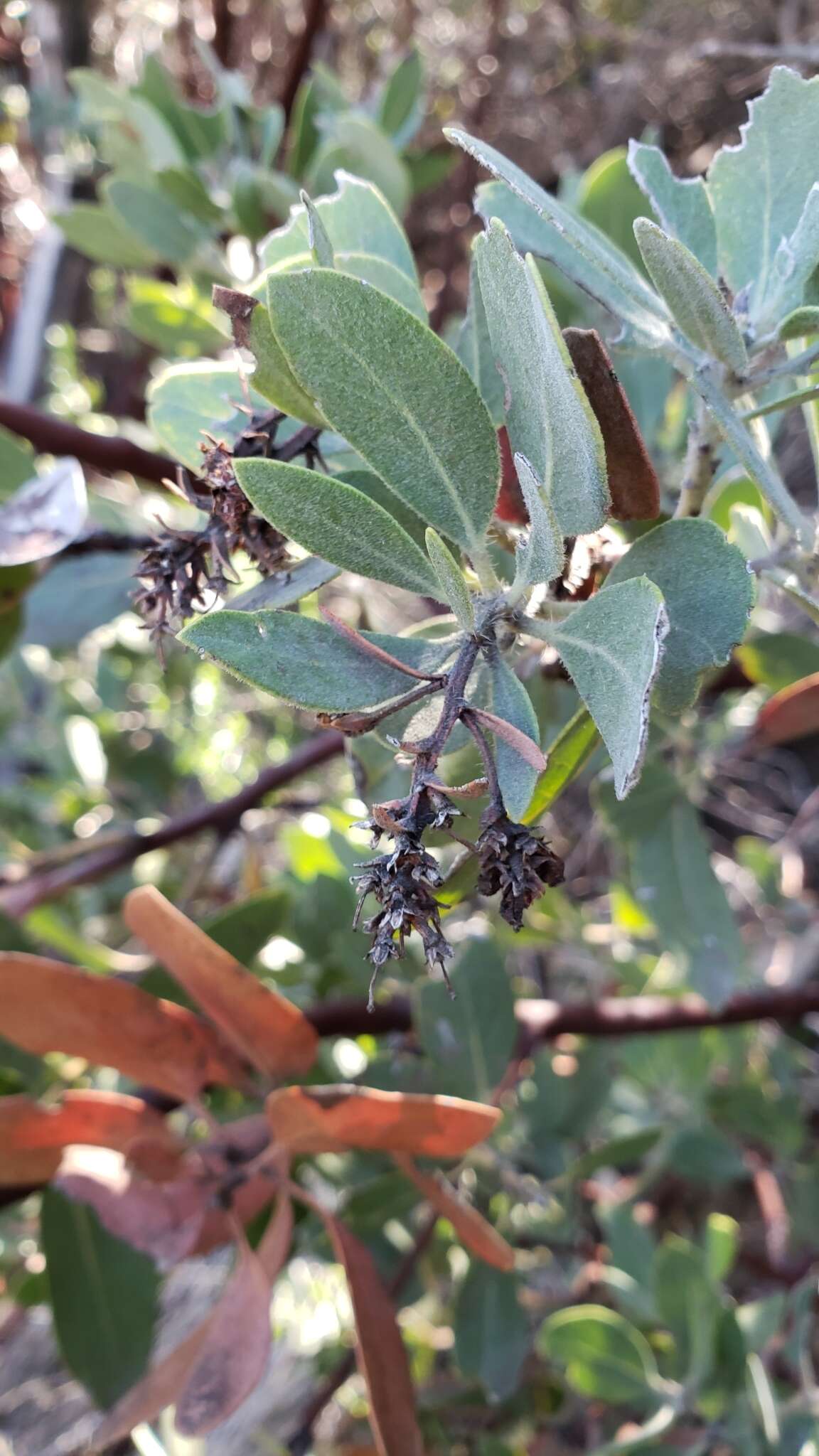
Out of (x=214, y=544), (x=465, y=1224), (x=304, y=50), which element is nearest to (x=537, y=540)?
(x=214, y=544)

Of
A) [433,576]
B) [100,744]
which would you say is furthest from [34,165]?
[433,576]

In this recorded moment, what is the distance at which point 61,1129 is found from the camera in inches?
25.1

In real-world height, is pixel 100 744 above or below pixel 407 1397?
below

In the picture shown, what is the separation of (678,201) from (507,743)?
268 mm

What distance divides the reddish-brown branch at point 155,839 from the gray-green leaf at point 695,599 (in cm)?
55

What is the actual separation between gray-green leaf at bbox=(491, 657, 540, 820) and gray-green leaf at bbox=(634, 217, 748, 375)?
133 mm

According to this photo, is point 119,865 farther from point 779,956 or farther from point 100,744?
point 779,956

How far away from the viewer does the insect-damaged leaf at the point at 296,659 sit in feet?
1.01

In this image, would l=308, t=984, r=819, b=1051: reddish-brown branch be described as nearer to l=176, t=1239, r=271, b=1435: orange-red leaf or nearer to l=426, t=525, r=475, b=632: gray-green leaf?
l=176, t=1239, r=271, b=1435: orange-red leaf

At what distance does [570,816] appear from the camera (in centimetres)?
166

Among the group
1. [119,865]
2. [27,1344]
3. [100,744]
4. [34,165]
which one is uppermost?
[34,165]

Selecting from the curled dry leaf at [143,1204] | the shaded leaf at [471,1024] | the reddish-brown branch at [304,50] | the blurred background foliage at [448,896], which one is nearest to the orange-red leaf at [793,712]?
the blurred background foliage at [448,896]

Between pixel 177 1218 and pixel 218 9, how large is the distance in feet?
5.92

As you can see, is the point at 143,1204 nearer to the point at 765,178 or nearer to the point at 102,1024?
the point at 102,1024
